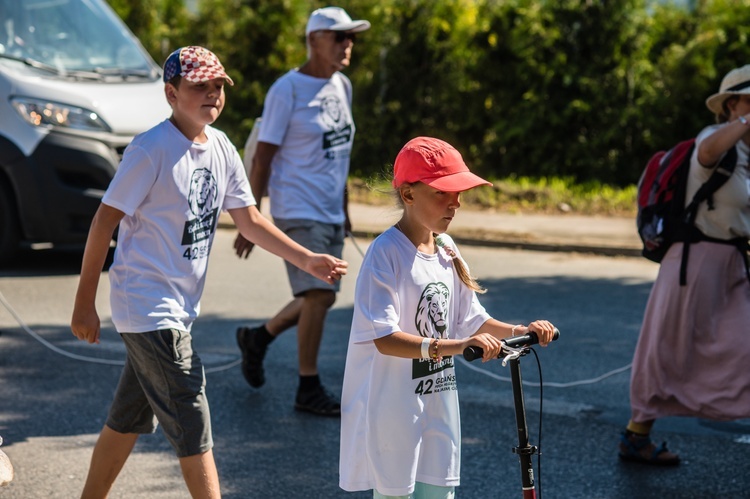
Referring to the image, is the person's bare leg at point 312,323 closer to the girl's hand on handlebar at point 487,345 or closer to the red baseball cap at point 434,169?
the red baseball cap at point 434,169

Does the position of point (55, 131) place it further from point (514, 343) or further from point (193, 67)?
point (514, 343)

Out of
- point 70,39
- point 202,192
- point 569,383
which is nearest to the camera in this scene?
point 202,192

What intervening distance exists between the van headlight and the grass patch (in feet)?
15.6

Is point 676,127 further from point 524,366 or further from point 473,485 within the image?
point 473,485

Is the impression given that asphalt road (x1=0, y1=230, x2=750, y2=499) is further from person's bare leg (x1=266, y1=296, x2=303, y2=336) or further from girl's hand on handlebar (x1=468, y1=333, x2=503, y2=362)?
girl's hand on handlebar (x1=468, y1=333, x2=503, y2=362)

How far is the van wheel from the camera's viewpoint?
10047mm

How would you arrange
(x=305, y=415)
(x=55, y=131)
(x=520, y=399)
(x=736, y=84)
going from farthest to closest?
1. (x=55, y=131)
2. (x=305, y=415)
3. (x=736, y=84)
4. (x=520, y=399)

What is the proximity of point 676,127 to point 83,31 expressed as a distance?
26.5 feet

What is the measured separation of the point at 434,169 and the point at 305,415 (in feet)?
9.71

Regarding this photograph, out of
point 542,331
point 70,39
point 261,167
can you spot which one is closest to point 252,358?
point 261,167

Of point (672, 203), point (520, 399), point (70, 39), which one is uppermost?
point (70, 39)

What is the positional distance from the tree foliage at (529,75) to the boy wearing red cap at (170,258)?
11.7 m

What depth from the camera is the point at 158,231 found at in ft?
14.0

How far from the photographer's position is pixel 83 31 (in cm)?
1075
